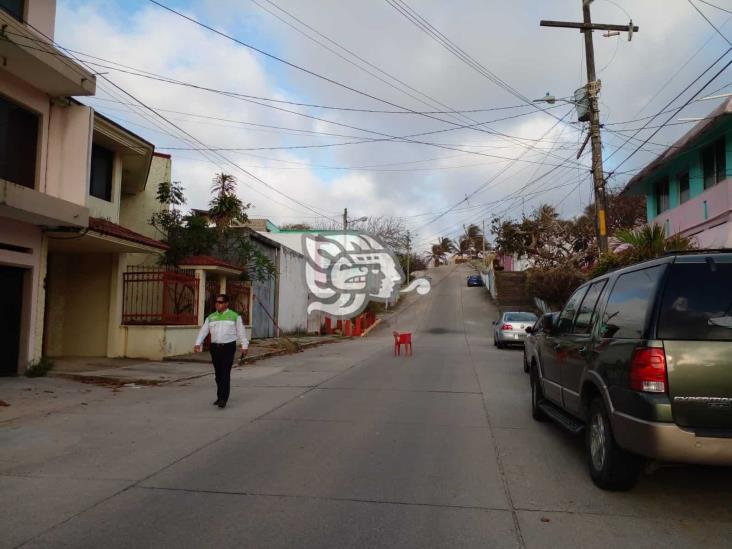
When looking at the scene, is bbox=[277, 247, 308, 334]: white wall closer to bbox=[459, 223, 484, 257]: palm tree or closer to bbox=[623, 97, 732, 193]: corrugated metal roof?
bbox=[623, 97, 732, 193]: corrugated metal roof

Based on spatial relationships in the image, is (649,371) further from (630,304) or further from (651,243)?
(651,243)

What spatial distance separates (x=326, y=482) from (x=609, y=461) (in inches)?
96.1

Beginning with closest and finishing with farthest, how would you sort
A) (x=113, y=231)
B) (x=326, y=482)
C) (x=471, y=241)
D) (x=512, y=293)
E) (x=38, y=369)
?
(x=326, y=482) < (x=38, y=369) < (x=113, y=231) < (x=512, y=293) < (x=471, y=241)

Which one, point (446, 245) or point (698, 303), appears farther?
point (446, 245)

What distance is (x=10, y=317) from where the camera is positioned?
12008mm

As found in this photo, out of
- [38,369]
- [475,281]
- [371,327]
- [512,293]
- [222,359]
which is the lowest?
[38,369]

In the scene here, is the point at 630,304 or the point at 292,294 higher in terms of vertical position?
the point at 292,294

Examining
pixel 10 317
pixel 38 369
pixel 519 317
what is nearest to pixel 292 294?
pixel 519 317

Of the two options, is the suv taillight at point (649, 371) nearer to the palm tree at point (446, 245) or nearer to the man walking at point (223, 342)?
the man walking at point (223, 342)

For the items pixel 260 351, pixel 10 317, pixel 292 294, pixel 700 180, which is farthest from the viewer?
pixel 292 294

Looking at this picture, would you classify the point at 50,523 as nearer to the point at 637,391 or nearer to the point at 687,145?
the point at 637,391

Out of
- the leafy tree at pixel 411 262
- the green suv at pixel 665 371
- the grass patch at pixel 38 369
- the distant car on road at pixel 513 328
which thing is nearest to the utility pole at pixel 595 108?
the distant car on road at pixel 513 328

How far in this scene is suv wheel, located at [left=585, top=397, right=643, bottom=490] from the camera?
198 inches

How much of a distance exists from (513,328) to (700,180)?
316 inches
